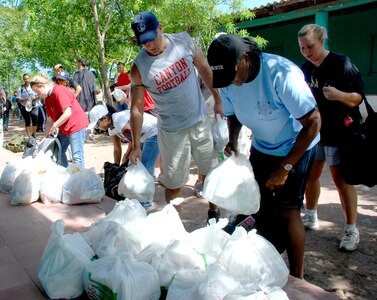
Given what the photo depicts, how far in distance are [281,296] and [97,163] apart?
20.6 feet

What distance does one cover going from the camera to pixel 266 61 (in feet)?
7.39

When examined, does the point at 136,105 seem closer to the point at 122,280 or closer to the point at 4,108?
the point at 122,280

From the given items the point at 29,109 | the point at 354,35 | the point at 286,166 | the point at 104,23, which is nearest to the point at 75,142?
the point at 286,166

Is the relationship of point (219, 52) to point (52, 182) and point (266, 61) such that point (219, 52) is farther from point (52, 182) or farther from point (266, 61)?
point (52, 182)

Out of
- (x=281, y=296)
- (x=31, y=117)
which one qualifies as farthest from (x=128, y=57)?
(x=281, y=296)

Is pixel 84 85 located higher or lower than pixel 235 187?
higher

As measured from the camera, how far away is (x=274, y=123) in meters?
2.35

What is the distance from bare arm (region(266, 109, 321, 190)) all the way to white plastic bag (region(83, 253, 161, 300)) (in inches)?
34.2

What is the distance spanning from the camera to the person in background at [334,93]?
2.94m

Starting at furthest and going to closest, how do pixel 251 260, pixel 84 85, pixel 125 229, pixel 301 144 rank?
1. pixel 84 85
2. pixel 125 229
3. pixel 301 144
4. pixel 251 260

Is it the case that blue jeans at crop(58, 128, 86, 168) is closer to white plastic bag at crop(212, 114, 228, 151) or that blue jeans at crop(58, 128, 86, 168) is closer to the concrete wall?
white plastic bag at crop(212, 114, 228, 151)

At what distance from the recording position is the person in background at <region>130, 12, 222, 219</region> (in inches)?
125

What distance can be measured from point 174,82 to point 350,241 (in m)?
1.91

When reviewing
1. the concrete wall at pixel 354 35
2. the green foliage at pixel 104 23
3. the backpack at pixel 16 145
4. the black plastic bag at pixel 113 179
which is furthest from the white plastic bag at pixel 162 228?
the concrete wall at pixel 354 35
